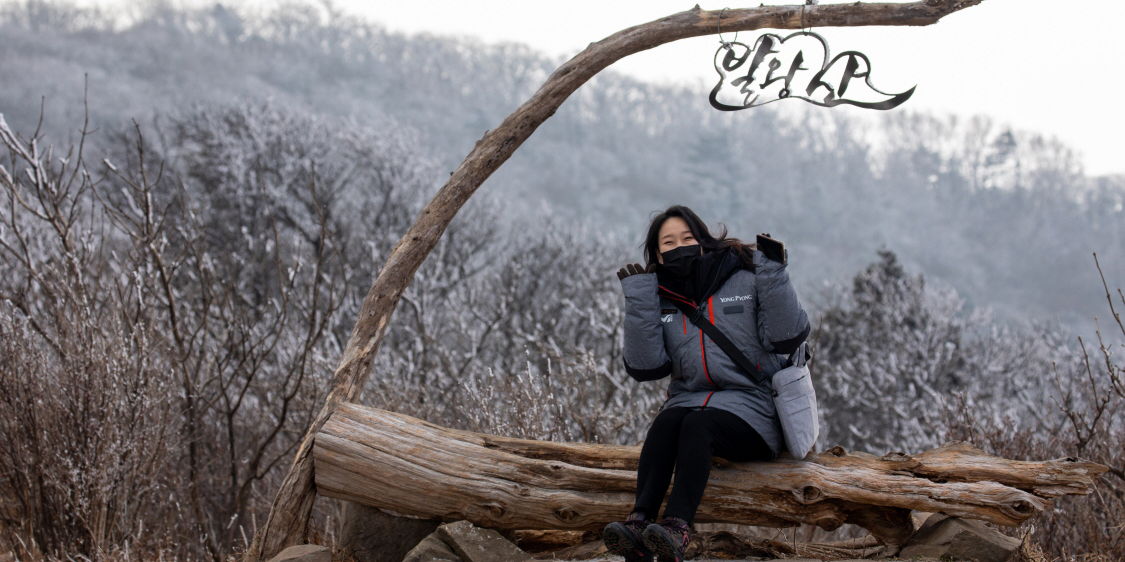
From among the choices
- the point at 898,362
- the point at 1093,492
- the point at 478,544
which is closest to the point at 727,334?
the point at 478,544

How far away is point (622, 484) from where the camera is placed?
3342 mm

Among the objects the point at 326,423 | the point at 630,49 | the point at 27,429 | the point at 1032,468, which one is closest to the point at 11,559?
the point at 27,429

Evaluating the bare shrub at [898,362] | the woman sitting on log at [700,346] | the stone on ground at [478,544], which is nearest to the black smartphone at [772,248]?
the woman sitting on log at [700,346]

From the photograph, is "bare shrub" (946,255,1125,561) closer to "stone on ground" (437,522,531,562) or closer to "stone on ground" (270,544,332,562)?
"stone on ground" (437,522,531,562)

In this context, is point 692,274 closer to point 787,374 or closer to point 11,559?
point 787,374

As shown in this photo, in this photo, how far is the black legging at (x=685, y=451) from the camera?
273 centimetres

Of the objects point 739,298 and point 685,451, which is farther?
point 739,298

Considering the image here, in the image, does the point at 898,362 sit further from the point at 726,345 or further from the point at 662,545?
the point at 662,545

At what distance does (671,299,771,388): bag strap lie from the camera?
9.83 ft

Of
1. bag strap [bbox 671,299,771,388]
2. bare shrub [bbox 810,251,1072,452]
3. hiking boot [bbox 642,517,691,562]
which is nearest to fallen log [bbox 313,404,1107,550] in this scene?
bag strap [bbox 671,299,771,388]

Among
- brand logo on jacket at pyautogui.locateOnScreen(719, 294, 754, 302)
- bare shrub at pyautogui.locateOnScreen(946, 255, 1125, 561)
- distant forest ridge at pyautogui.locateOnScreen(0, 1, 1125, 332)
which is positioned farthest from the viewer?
distant forest ridge at pyautogui.locateOnScreen(0, 1, 1125, 332)

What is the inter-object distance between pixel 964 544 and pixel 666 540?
1543 millimetres

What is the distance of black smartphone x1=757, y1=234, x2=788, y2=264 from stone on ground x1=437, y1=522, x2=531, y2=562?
165cm

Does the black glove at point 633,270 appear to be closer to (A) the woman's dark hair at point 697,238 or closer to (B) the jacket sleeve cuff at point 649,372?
(A) the woman's dark hair at point 697,238
